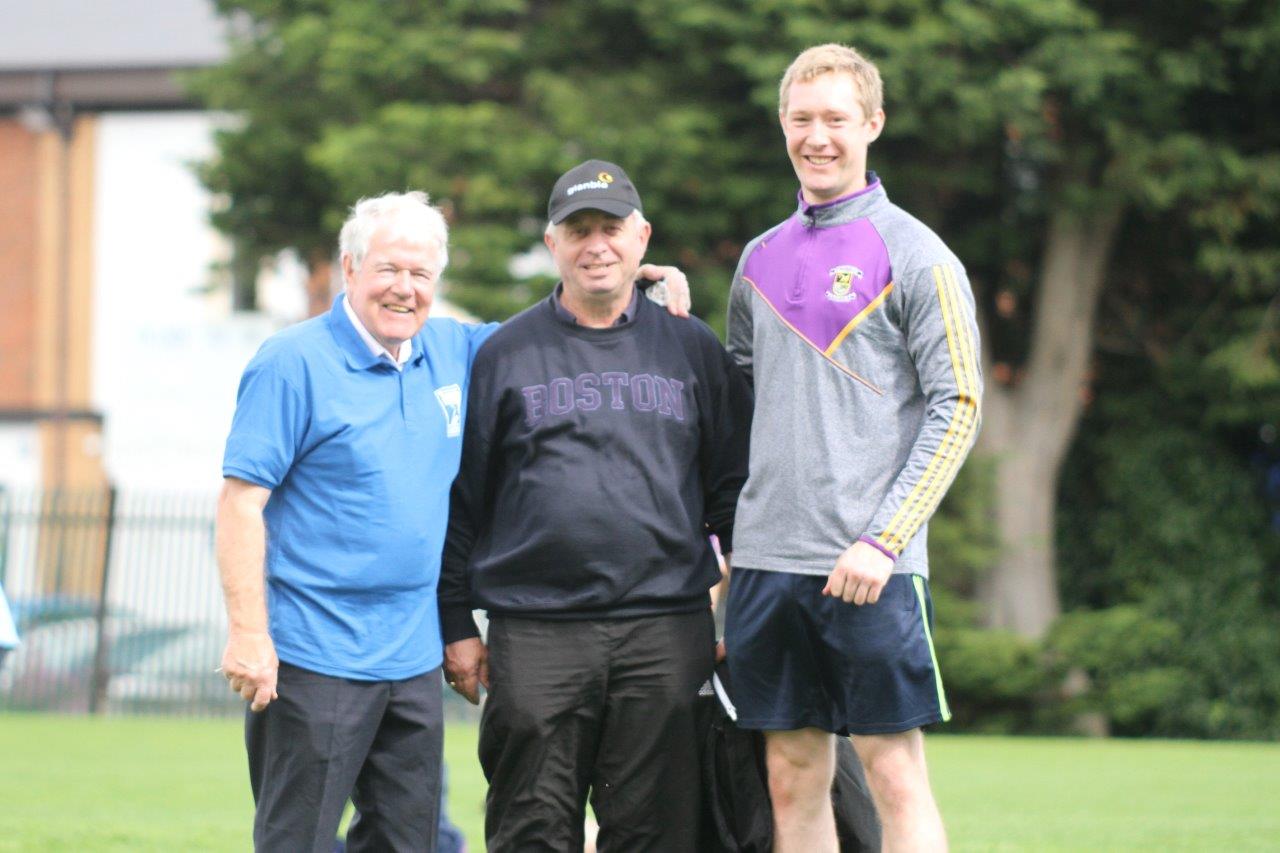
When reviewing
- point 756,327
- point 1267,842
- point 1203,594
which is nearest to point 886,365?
point 756,327

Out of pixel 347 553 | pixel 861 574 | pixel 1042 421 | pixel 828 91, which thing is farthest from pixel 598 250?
pixel 1042 421

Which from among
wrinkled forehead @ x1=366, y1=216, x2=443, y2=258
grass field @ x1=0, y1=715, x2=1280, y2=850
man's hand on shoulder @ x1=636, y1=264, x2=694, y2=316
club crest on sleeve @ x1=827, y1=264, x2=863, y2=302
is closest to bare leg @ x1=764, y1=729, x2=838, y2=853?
club crest on sleeve @ x1=827, y1=264, x2=863, y2=302

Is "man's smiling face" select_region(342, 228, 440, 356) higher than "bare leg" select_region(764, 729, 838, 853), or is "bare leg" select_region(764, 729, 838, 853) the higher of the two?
"man's smiling face" select_region(342, 228, 440, 356)

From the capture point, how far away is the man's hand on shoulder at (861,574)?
410 centimetres

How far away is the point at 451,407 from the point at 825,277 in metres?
1.08

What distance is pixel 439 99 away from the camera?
1614 centimetres

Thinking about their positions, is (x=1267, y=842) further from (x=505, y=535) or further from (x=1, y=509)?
(x=1, y=509)

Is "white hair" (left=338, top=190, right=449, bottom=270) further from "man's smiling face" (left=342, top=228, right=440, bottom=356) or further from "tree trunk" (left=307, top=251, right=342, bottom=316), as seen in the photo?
"tree trunk" (left=307, top=251, right=342, bottom=316)

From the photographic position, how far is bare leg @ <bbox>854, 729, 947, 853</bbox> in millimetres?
4219

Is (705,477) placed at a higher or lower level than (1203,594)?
higher

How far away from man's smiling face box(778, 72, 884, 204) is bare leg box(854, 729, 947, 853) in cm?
145

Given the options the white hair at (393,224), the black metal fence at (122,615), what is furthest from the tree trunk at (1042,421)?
the white hair at (393,224)

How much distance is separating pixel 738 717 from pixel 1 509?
15589mm

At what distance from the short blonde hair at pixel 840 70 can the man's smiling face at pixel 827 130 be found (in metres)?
0.01
